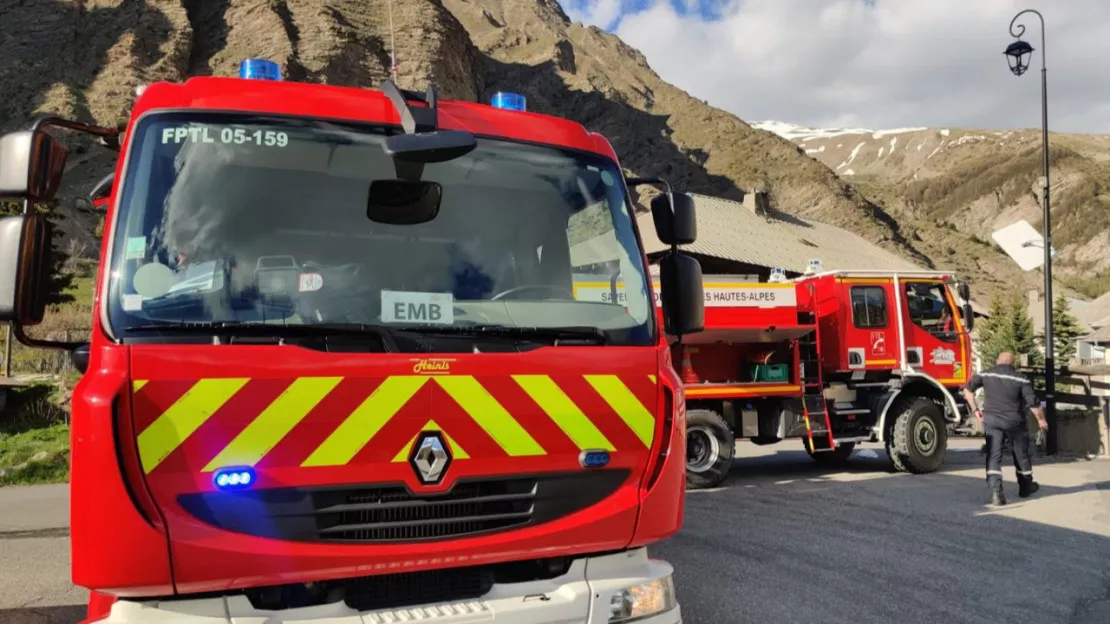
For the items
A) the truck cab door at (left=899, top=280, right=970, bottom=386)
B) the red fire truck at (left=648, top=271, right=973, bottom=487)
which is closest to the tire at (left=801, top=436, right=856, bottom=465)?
the red fire truck at (left=648, top=271, right=973, bottom=487)

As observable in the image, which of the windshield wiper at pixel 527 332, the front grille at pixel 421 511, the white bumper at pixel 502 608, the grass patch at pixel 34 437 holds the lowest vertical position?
the grass patch at pixel 34 437

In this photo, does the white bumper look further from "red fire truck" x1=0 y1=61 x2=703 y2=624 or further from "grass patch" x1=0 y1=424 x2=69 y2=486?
Result: "grass patch" x1=0 y1=424 x2=69 y2=486

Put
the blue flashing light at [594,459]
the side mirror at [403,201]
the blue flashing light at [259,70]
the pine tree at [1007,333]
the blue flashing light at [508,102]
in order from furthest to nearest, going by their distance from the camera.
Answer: the pine tree at [1007,333] → the blue flashing light at [508,102] → the blue flashing light at [259,70] → the side mirror at [403,201] → the blue flashing light at [594,459]

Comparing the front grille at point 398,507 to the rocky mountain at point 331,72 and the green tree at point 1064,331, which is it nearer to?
the rocky mountain at point 331,72

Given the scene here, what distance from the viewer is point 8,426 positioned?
1532cm

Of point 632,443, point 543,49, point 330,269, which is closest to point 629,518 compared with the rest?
point 632,443

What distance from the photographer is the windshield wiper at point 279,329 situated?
296 centimetres

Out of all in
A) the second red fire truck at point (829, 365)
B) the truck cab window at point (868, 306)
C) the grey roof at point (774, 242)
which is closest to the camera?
the second red fire truck at point (829, 365)

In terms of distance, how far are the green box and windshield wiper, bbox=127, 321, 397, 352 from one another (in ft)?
28.9

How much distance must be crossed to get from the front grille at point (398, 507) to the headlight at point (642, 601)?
369 millimetres

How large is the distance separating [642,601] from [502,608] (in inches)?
23.0

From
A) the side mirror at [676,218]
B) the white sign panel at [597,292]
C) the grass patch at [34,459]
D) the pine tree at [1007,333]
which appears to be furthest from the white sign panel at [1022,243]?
the pine tree at [1007,333]

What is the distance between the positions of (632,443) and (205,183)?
1.93 m

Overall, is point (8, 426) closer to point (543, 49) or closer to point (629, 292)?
point (629, 292)
